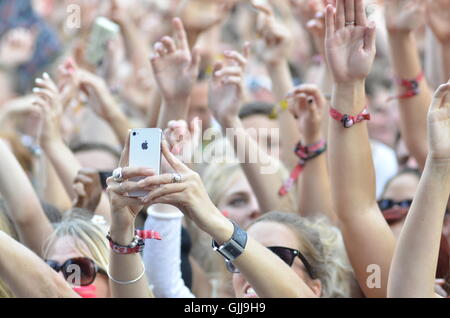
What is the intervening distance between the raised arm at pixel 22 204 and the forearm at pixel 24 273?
599mm

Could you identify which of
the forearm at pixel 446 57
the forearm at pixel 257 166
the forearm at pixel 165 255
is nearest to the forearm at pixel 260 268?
the forearm at pixel 165 255

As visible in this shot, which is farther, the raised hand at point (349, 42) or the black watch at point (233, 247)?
the raised hand at point (349, 42)

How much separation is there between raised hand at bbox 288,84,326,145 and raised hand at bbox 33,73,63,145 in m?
0.89

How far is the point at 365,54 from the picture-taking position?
213 centimetres

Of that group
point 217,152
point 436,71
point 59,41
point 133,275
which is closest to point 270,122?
point 217,152

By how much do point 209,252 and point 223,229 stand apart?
56.1 inches

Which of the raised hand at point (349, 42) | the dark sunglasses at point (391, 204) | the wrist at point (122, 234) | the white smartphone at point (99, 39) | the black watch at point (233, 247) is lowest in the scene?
the dark sunglasses at point (391, 204)

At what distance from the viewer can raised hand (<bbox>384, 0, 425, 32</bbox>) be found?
115 inches

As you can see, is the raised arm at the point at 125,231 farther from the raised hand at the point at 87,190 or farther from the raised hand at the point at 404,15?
the raised hand at the point at 404,15

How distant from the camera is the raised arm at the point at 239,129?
2.64m

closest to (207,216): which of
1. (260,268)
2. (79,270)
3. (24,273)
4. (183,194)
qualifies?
(183,194)

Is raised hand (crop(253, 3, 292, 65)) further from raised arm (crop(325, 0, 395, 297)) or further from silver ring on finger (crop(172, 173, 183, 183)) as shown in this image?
silver ring on finger (crop(172, 173, 183, 183))

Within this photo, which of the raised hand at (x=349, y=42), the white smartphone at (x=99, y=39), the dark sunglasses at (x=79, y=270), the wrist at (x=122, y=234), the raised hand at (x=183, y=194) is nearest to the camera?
the raised hand at (x=183, y=194)

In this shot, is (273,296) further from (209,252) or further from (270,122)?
Result: (270,122)
